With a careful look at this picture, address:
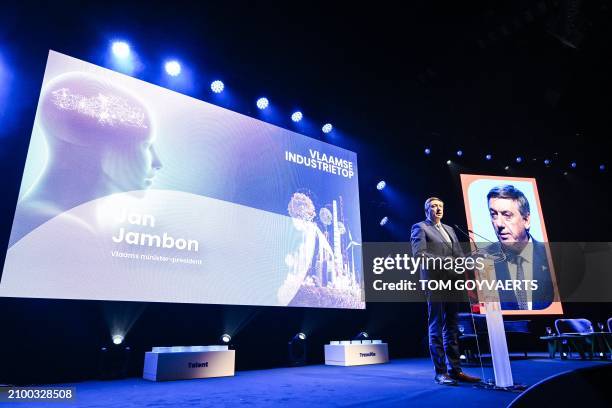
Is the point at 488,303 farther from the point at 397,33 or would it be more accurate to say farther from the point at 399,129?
the point at 399,129

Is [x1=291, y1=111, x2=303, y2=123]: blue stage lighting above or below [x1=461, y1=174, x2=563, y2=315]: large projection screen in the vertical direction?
above

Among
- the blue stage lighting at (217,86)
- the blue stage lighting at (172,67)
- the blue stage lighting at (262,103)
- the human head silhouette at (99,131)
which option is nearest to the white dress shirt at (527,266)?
the blue stage lighting at (262,103)

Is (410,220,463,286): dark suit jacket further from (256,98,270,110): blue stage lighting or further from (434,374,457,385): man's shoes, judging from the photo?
(256,98,270,110): blue stage lighting

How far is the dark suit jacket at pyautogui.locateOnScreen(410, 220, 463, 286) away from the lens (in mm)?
2543

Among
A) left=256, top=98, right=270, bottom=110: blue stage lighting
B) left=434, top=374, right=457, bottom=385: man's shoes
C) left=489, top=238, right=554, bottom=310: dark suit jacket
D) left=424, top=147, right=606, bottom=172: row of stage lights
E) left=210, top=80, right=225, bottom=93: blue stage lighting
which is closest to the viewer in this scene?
left=434, top=374, right=457, bottom=385: man's shoes

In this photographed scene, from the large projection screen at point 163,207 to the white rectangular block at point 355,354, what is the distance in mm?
532

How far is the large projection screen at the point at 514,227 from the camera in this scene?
609cm

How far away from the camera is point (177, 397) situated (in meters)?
2.29

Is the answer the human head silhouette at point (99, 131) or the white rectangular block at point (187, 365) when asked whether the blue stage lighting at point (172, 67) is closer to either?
the human head silhouette at point (99, 131)

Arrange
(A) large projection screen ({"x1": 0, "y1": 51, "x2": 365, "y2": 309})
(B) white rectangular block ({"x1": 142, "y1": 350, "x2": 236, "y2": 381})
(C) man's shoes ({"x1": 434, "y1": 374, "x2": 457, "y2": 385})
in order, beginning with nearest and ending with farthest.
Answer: (C) man's shoes ({"x1": 434, "y1": 374, "x2": 457, "y2": 385}) → (A) large projection screen ({"x1": 0, "y1": 51, "x2": 365, "y2": 309}) → (B) white rectangular block ({"x1": 142, "y1": 350, "x2": 236, "y2": 381})

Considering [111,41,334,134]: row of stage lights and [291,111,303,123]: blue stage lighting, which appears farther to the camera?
[291,111,303,123]: blue stage lighting

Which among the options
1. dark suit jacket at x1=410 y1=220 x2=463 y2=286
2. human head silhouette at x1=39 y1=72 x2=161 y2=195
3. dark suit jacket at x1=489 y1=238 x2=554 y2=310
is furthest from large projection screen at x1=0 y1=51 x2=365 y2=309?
dark suit jacket at x1=489 y1=238 x2=554 y2=310

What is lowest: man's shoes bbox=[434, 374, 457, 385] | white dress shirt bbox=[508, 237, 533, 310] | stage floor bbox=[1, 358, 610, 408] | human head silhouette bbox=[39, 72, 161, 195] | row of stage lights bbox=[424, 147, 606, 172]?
stage floor bbox=[1, 358, 610, 408]

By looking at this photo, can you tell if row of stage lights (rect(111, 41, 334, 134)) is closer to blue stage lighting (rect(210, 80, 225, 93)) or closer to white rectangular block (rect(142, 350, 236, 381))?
blue stage lighting (rect(210, 80, 225, 93))
